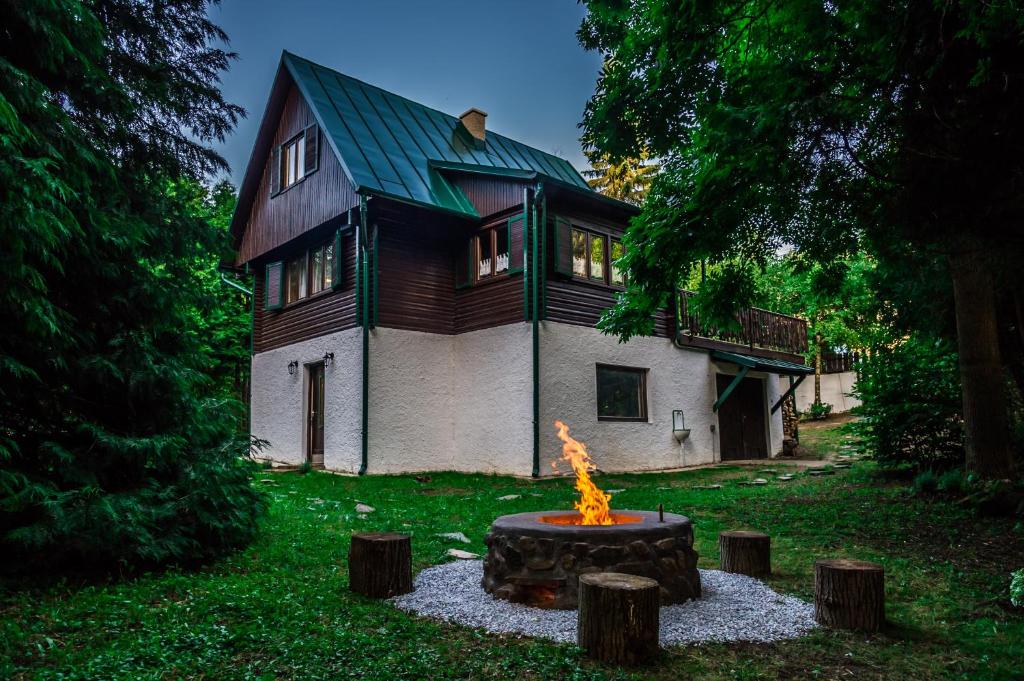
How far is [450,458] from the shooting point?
14031 mm

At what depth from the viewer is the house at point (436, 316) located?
43.2ft

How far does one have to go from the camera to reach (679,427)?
51.6ft

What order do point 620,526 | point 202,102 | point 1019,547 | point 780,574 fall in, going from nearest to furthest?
point 620,526 → point 780,574 → point 1019,547 → point 202,102

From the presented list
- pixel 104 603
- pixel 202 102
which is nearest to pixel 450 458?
pixel 202 102

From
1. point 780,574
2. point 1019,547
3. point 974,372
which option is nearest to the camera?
point 780,574

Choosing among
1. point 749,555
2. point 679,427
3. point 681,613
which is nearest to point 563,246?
point 679,427

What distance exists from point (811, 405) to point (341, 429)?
20911mm

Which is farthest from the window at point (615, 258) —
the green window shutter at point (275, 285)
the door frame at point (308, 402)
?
the green window shutter at point (275, 285)

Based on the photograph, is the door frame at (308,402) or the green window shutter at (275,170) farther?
the green window shutter at (275,170)

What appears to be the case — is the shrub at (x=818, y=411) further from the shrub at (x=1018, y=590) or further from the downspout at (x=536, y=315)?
the shrub at (x=1018, y=590)

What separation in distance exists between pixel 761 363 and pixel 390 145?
10.7m

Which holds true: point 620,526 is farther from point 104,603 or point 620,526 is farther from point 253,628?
point 104,603

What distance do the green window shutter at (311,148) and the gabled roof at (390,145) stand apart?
458mm

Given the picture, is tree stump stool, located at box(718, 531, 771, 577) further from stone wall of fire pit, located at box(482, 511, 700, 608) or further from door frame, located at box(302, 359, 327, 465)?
door frame, located at box(302, 359, 327, 465)
